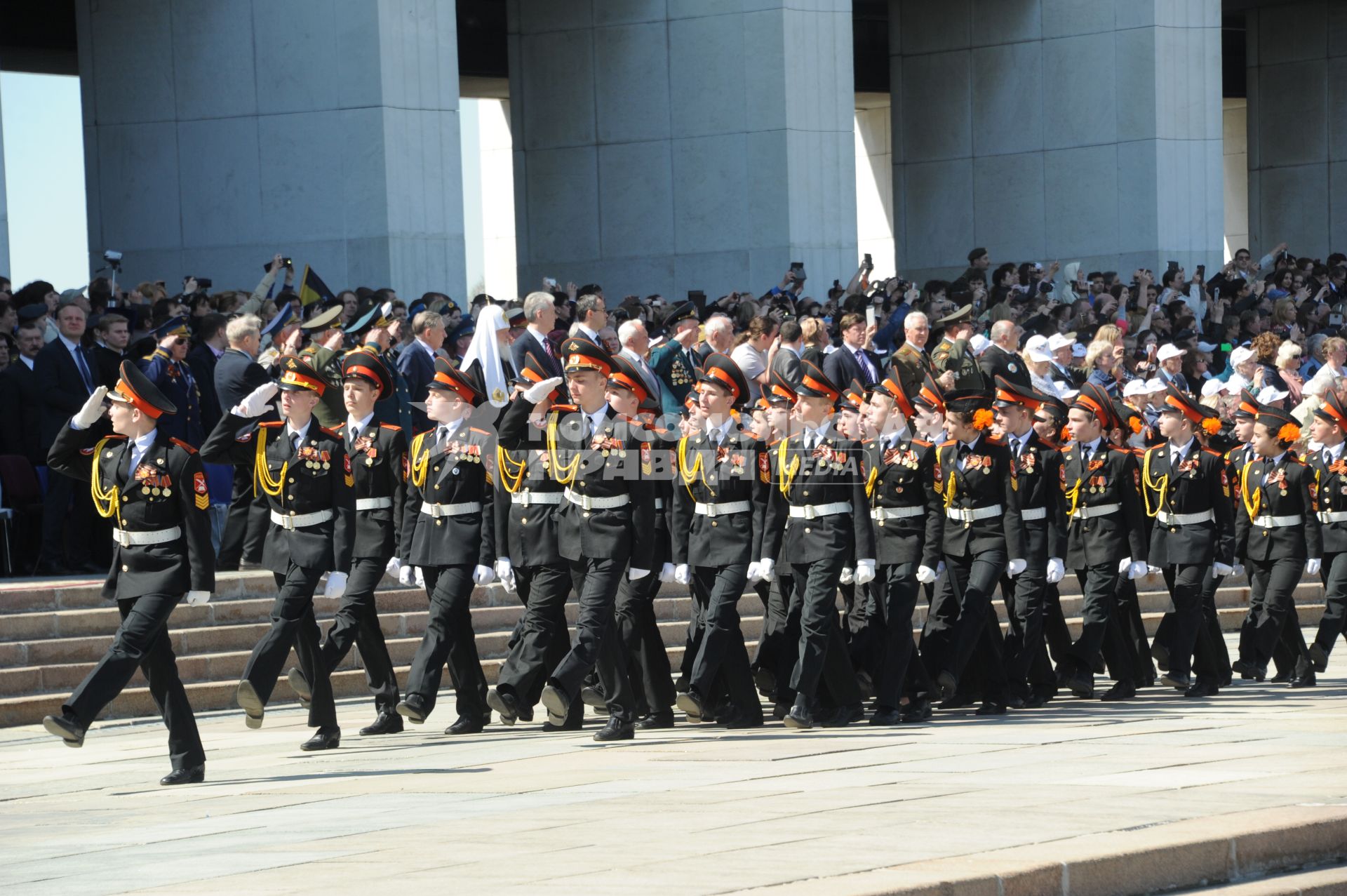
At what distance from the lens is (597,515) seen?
10.4 meters

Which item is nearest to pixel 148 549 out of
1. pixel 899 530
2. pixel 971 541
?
pixel 899 530

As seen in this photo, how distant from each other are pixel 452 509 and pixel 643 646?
120cm

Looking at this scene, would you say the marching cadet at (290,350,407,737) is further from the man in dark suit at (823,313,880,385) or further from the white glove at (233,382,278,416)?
the man in dark suit at (823,313,880,385)

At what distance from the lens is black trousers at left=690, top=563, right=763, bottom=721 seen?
1052cm

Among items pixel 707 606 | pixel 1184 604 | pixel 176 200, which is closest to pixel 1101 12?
pixel 176 200

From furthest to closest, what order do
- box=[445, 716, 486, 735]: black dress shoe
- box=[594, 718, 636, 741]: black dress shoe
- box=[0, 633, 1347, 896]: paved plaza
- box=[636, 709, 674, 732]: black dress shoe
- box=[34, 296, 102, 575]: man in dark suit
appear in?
box=[34, 296, 102, 575]: man in dark suit < box=[636, 709, 674, 732]: black dress shoe < box=[445, 716, 486, 735]: black dress shoe < box=[594, 718, 636, 741]: black dress shoe < box=[0, 633, 1347, 896]: paved plaza

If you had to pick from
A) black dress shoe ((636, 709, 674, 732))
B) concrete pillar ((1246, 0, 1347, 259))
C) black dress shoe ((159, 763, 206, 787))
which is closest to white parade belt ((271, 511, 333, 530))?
black dress shoe ((159, 763, 206, 787))

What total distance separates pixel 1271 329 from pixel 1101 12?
838 centimetres

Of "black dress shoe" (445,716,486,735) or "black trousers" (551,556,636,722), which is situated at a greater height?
"black trousers" (551,556,636,722)

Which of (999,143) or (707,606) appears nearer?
(707,606)

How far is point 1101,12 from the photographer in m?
28.5

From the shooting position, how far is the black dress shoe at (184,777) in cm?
916

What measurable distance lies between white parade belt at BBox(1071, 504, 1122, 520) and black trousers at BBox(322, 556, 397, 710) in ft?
13.3

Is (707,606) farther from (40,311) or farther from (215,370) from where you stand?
(40,311)
